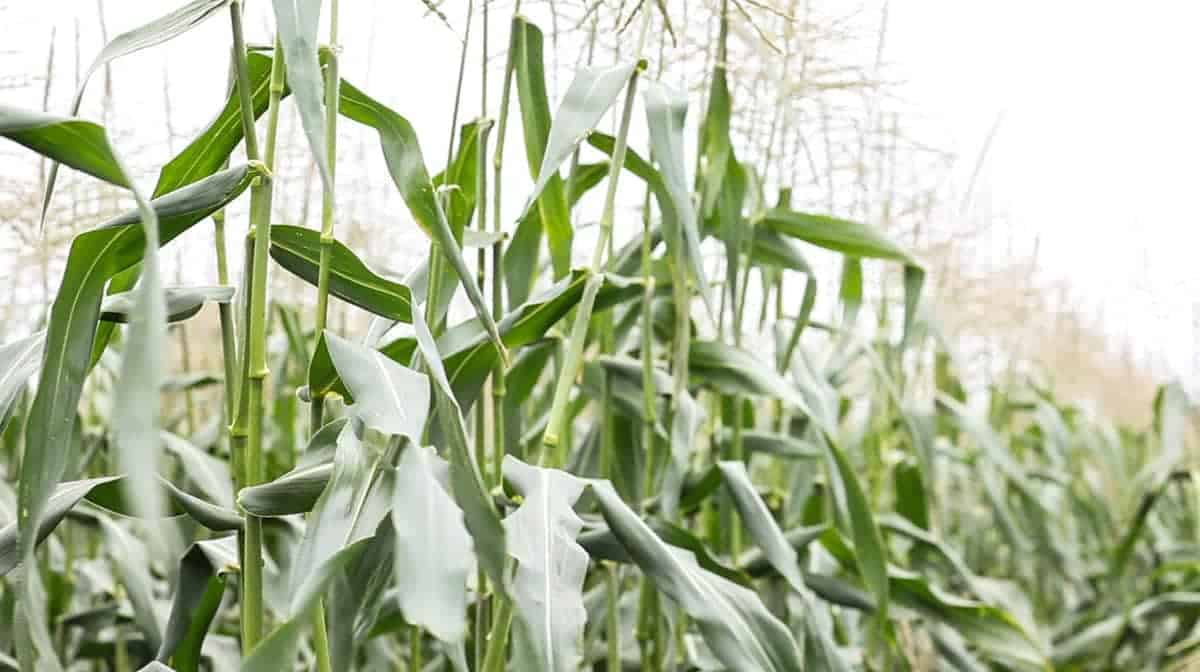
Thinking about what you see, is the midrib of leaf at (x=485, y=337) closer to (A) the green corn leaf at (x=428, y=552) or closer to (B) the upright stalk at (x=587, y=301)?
(B) the upright stalk at (x=587, y=301)

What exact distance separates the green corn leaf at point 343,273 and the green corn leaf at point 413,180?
0.14 feet

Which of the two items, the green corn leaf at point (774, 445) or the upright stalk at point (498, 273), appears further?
the green corn leaf at point (774, 445)

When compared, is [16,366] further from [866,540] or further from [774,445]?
[774,445]

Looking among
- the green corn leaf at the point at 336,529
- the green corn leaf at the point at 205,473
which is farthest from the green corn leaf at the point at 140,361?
the green corn leaf at the point at 205,473

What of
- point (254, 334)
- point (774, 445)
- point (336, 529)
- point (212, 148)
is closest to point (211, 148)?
point (212, 148)

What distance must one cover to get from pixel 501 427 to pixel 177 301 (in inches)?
8.8

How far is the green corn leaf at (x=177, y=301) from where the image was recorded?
1.95ft

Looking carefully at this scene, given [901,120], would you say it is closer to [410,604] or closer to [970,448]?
[970,448]

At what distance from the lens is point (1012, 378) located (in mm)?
2064

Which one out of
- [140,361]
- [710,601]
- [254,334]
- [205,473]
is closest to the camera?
[140,361]

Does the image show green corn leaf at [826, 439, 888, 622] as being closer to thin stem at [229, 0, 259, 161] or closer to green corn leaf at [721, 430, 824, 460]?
green corn leaf at [721, 430, 824, 460]

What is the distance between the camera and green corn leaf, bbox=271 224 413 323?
597mm

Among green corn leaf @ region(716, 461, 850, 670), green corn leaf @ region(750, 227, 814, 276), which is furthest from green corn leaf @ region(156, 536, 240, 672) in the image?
green corn leaf @ region(750, 227, 814, 276)

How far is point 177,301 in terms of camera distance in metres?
0.59
